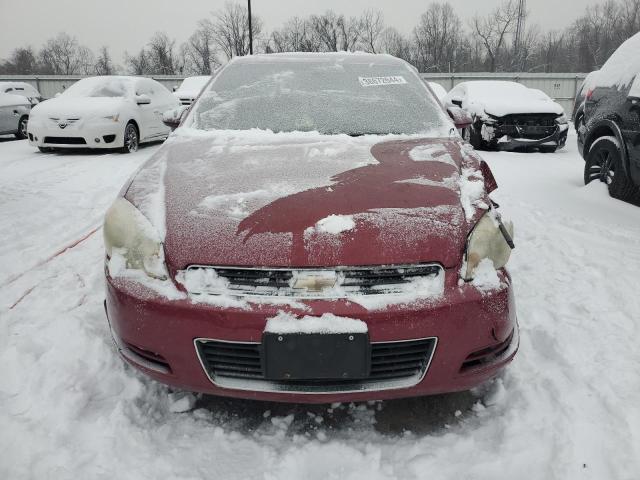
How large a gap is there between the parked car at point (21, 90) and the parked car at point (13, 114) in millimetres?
1132

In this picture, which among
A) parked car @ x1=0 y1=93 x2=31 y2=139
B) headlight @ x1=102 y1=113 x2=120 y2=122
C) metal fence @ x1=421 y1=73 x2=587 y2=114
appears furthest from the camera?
metal fence @ x1=421 y1=73 x2=587 y2=114

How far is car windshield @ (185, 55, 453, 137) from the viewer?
109 inches

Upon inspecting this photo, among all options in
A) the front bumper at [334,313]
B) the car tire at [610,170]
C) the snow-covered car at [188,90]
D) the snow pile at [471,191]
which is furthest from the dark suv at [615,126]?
the snow-covered car at [188,90]

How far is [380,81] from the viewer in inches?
124

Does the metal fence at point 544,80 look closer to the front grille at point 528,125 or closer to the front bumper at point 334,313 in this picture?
the front grille at point 528,125

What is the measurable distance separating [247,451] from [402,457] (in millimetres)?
554

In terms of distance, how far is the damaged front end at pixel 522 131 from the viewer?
354 inches

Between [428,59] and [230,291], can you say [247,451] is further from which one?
[428,59]

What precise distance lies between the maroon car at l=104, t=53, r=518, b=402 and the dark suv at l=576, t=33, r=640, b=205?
10.9ft

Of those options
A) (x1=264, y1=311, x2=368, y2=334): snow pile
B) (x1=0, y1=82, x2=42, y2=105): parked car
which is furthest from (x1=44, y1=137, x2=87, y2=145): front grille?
(x1=264, y1=311, x2=368, y2=334): snow pile

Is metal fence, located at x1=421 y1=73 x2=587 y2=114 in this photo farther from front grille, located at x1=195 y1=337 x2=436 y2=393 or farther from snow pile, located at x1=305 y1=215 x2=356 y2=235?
front grille, located at x1=195 y1=337 x2=436 y2=393

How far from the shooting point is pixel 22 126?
1141cm

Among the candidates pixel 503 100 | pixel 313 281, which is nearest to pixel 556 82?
pixel 503 100

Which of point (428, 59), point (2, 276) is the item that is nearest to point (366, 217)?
point (2, 276)
